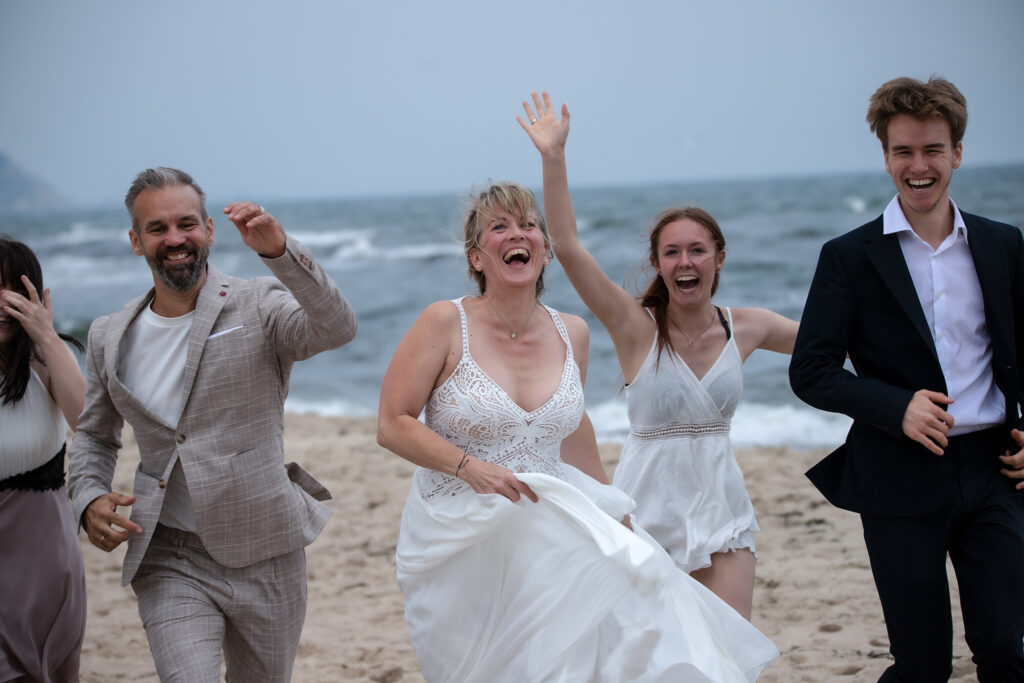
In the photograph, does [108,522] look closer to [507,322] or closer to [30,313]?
[30,313]

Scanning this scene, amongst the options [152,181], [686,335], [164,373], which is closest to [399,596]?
[686,335]

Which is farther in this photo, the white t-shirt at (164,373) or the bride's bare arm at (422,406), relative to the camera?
the white t-shirt at (164,373)

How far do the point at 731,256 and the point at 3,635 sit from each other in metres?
22.4

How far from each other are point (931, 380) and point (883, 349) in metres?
0.18

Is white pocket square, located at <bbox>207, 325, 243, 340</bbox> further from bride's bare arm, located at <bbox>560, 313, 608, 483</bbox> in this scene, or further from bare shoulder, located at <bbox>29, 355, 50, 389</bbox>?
bride's bare arm, located at <bbox>560, 313, 608, 483</bbox>

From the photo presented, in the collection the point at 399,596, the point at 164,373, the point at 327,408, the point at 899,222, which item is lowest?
the point at 327,408

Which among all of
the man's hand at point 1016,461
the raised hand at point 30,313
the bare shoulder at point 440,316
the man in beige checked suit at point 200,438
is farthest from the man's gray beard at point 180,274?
the man's hand at point 1016,461

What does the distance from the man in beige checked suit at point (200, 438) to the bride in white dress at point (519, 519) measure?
438 mm

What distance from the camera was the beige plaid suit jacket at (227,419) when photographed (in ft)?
11.3

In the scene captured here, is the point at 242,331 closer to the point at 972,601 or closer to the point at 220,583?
the point at 220,583

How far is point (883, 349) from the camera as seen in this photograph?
3.40 metres

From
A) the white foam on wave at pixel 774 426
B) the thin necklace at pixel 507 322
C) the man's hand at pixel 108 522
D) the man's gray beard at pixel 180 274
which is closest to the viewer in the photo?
A: the man's hand at pixel 108 522

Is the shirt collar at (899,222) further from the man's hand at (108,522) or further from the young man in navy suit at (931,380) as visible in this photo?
the man's hand at (108,522)

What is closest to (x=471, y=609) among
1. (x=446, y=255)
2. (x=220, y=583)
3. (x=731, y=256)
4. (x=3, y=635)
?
(x=220, y=583)
